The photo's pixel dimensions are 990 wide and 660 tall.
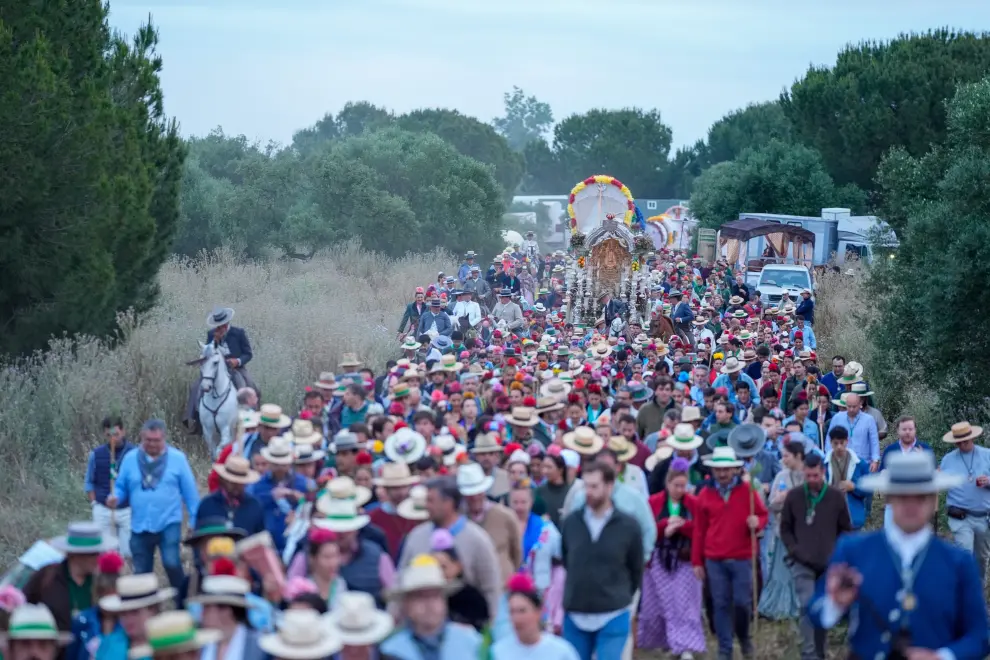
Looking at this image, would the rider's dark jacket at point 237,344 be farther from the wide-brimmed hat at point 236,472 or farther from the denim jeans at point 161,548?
the wide-brimmed hat at point 236,472

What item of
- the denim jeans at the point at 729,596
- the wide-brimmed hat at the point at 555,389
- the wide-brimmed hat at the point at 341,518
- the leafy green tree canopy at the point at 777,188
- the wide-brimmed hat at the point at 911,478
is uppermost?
the leafy green tree canopy at the point at 777,188

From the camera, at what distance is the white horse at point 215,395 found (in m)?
16.5

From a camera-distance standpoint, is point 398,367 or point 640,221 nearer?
point 398,367

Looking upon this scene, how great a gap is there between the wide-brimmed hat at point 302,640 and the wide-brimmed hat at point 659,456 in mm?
5956

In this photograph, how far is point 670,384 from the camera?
1481cm

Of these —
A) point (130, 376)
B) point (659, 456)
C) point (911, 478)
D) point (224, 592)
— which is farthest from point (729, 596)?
point (130, 376)

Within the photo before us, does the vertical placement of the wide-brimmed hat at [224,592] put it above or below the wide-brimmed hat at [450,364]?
above

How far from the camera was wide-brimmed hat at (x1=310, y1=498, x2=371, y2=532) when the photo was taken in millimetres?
8031

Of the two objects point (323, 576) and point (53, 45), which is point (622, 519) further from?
point (53, 45)

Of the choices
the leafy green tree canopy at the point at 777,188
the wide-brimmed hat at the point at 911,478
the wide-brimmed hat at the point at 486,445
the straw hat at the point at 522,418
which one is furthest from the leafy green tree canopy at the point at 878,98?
the wide-brimmed hat at the point at 911,478

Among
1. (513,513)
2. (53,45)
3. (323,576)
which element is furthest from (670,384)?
(53,45)

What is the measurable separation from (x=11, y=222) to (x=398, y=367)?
204 inches

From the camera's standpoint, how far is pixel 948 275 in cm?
1769

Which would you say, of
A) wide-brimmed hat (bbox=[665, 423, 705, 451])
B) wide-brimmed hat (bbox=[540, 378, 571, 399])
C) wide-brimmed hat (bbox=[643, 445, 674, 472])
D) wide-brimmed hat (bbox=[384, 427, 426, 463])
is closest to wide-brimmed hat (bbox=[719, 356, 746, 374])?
wide-brimmed hat (bbox=[540, 378, 571, 399])
